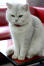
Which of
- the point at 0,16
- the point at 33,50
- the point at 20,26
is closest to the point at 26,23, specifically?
the point at 20,26

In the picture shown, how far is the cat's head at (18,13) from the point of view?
0.91m

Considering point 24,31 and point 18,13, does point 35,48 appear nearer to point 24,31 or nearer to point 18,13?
point 24,31

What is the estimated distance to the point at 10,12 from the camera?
0.94m

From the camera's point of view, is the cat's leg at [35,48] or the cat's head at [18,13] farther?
the cat's leg at [35,48]

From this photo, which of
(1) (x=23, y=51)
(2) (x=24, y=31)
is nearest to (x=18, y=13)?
(2) (x=24, y=31)

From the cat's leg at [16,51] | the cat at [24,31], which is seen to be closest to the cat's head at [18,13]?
the cat at [24,31]

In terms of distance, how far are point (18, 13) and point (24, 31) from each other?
0.13 meters

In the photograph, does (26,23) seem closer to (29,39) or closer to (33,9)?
(29,39)

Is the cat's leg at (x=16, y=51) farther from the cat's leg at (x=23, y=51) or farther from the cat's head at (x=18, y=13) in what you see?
the cat's head at (x=18, y=13)

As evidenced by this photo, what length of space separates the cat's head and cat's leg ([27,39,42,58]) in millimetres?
192

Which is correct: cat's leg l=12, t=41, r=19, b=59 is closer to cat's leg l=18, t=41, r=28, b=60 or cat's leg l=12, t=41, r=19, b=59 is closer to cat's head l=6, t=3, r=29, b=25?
cat's leg l=18, t=41, r=28, b=60

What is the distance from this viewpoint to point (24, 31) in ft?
3.12

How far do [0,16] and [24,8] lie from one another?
1740 millimetres

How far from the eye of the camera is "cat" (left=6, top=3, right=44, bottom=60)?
3.03 ft
